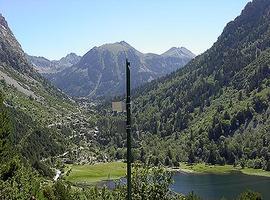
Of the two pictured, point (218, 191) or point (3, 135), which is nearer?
point (3, 135)

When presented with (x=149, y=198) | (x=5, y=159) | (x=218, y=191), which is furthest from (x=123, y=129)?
(x=218, y=191)

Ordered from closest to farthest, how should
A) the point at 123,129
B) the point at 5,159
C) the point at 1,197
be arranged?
the point at 123,129 → the point at 1,197 → the point at 5,159

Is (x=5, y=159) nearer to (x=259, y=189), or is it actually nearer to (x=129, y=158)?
(x=129, y=158)

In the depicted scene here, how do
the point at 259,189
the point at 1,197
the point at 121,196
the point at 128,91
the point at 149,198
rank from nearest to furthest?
the point at 128,91
the point at 149,198
the point at 121,196
the point at 1,197
the point at 259,189

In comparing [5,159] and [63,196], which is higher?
[5,159]

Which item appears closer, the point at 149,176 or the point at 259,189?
the point at 149,176

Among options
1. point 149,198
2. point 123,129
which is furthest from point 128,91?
point 149,198

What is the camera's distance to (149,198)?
31.0 meters

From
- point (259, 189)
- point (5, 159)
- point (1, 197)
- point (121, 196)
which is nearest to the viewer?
point (121, 196)

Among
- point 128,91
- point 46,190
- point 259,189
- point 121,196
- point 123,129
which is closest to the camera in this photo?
point 128,91

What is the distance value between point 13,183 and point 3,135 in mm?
31798

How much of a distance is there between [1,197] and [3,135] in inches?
1365

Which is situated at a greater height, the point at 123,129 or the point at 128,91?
the point at 128,91

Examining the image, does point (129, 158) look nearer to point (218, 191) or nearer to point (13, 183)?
point (13, 183)
